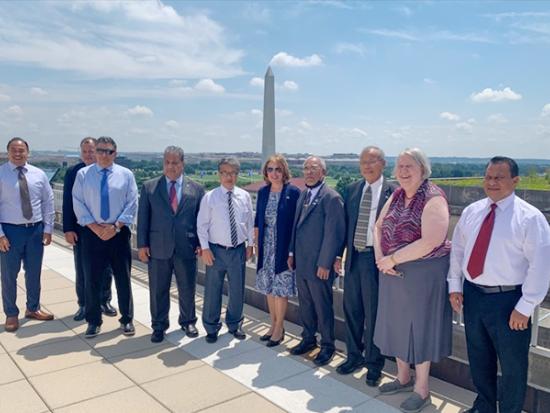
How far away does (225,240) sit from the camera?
3898 mm

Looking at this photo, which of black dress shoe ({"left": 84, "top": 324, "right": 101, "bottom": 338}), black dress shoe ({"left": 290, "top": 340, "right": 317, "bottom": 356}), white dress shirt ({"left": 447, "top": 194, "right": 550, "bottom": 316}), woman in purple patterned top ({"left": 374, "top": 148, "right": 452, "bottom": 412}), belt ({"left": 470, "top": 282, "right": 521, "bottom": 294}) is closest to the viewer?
white dress shirt ({"left": 447, "top": 194, "right": 550, "bottom": 316})

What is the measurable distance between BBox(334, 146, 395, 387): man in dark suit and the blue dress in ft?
1.89

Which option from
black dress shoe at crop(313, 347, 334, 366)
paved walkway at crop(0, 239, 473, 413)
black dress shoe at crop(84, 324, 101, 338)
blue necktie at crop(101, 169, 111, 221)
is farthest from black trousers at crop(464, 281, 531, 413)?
black dress shoe at crop(84, 324, 101, 338)

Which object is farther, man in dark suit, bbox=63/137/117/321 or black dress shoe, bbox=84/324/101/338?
man in dark suit, bbox=63/137/117/321

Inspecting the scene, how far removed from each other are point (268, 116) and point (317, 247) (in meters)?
17.0

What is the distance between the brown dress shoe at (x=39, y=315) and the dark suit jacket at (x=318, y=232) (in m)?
2.59

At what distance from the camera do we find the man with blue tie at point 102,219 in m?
3.96

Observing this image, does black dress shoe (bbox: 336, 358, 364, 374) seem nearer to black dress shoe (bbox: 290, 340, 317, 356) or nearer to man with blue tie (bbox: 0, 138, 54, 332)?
black dress shoe (bbox: 290, 340, 317, 356)

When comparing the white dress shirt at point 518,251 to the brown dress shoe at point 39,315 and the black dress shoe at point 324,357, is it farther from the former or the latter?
the brown dress shoe at point 39,315

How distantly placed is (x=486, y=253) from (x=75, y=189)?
132 inches

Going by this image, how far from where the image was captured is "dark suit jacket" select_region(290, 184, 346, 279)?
3.36 metres

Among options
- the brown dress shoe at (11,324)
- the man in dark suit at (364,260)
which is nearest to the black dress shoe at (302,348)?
the man in dark suit at (364,260)

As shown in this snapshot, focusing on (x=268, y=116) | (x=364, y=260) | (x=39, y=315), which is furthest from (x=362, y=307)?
(x=268, y=116)

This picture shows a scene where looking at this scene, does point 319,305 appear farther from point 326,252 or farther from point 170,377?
point 170,377
